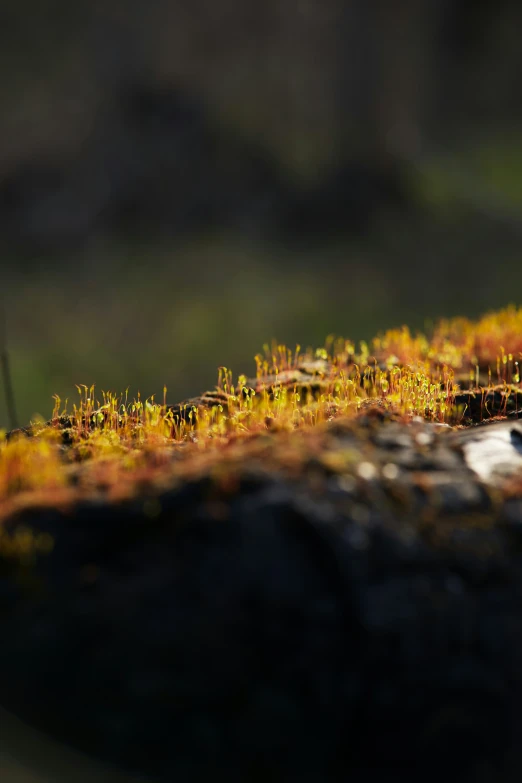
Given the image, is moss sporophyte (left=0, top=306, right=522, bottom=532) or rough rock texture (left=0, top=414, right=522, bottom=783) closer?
rough rock texture (left=0, top=414, right=522, bottom=783)

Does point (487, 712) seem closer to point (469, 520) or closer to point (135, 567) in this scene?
point (469, 520)

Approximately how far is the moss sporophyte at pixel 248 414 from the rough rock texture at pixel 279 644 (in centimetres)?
37

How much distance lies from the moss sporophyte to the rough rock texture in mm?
373

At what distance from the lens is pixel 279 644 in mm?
3658

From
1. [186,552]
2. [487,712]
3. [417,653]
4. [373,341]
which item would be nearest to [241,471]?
[186,552]

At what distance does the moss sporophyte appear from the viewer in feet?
15.0

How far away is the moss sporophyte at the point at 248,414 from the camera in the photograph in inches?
180

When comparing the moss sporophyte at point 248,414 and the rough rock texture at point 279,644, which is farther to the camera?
the moss sporophyte at point 248,414

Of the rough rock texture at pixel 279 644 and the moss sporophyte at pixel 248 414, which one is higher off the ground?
the moss sporophyte at pixel 248 414

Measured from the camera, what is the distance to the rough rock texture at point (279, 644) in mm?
3621

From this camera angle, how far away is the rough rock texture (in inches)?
143

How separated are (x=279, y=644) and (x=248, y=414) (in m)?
3.20

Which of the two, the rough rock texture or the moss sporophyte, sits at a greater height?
the moss sporophyte

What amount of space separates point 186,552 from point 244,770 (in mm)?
1147
